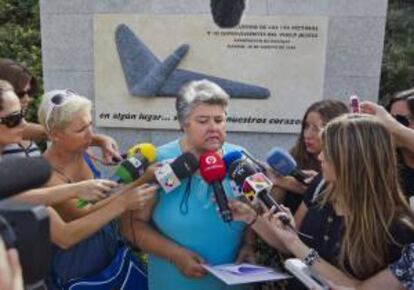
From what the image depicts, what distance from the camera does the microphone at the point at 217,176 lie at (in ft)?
7.39

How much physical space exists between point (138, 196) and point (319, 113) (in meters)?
1.16

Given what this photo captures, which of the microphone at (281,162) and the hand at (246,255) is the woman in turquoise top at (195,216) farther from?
the microphone at (281,162)

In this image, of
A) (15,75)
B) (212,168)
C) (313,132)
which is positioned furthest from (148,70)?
(212,168)

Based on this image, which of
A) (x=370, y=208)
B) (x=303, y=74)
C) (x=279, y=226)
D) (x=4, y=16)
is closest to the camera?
(x=370, y=208)

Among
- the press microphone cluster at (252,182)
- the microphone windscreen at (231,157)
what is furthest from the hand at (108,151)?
the press microphone cluster at (252,182)

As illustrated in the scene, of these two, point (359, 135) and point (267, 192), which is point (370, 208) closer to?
point (359, 135)

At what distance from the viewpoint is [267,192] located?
2.19m

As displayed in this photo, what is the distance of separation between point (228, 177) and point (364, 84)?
126 inches

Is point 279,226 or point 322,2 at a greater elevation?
point 322,2

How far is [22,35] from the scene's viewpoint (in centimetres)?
920

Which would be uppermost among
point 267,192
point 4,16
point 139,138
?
point 4,16

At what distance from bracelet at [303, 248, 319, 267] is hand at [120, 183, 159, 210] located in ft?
2.21

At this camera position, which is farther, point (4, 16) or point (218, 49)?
point (4, 16)

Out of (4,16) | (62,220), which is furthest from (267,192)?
(4,16)
